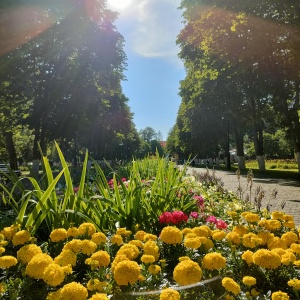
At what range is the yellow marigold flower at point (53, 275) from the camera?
151 centimetres

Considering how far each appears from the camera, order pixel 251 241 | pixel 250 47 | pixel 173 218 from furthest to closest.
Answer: pixel 250 47 → pixel 173 218 → pixel 251 241

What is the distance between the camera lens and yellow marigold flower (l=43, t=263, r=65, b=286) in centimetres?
151

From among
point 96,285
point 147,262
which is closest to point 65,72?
point 147,262

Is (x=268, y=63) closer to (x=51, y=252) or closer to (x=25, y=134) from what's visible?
(x=51, y=252)

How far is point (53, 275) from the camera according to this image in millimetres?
1518

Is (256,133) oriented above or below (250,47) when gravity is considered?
below

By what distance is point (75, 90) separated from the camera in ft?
73.9

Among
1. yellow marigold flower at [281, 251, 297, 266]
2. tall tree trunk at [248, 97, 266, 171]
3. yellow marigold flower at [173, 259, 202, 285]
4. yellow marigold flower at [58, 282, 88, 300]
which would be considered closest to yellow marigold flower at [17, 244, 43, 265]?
yellow marigold flower at [58, 282, 88, 300]

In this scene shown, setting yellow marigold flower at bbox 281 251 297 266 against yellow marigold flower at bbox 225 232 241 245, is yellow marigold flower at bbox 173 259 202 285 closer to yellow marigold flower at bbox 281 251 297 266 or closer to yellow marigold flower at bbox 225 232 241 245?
yellow marigold flower at bbox 281 251 297 266

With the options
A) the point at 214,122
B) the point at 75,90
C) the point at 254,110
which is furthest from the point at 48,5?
the point at 214,122

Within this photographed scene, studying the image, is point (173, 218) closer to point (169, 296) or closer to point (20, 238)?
point (20, 238)

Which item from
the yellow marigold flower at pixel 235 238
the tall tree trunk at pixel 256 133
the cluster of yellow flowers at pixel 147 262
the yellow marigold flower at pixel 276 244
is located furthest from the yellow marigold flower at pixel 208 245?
Result: the tall tree trunk at pixel 256 133

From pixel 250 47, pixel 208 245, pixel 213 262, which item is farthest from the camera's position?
pixel 250 47

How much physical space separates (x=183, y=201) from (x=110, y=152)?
1886 inches
